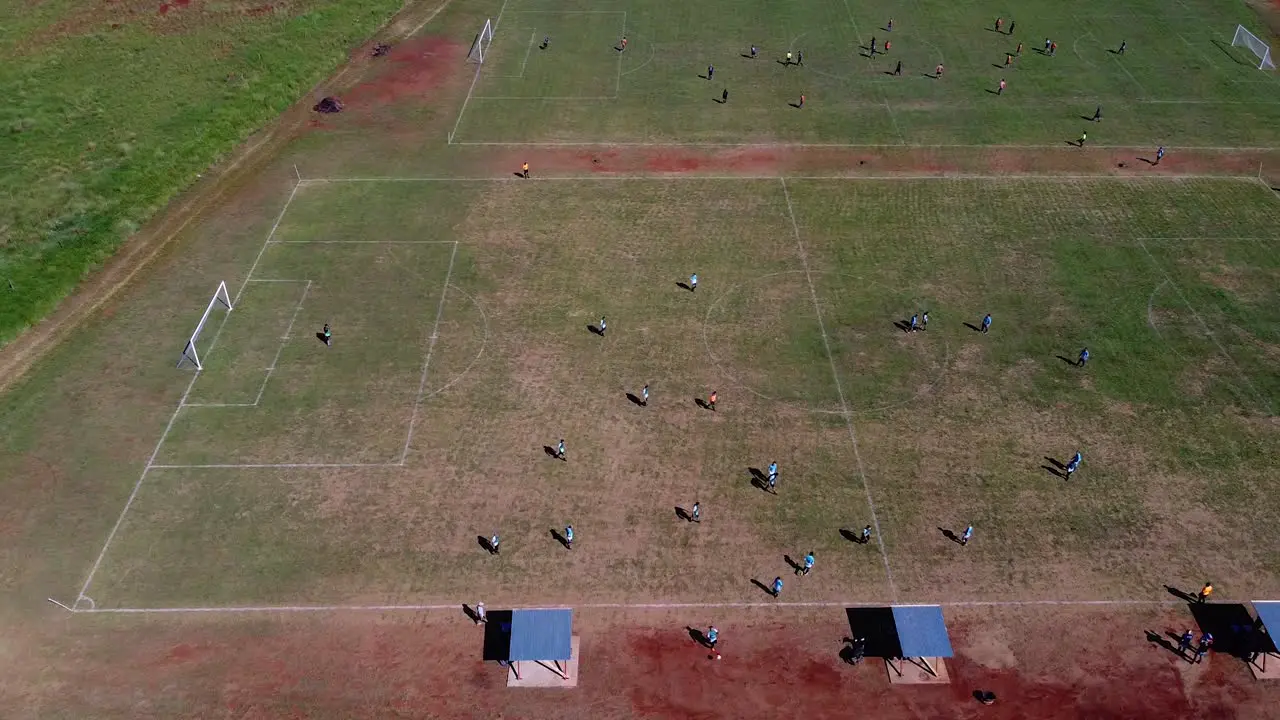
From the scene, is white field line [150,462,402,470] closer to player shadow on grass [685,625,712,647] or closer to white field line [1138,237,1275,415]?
player shadow on grass [685,625,712,647]

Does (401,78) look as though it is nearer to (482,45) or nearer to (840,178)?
(482,45)

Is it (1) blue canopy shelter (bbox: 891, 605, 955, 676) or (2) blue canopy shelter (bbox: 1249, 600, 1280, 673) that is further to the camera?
(2) blue canopy shelter (bbox: 1249, 600, 1280, 673)

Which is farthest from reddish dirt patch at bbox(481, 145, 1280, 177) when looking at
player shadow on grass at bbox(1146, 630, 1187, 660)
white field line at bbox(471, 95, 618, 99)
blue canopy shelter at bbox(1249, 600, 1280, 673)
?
player shadow on grass at bbox(1146, 630, 1187, 660)

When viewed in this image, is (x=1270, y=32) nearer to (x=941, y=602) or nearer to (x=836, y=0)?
(x=836, y=0)

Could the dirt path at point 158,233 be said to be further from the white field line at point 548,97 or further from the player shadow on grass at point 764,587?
the player shadow on grass at point 764,587

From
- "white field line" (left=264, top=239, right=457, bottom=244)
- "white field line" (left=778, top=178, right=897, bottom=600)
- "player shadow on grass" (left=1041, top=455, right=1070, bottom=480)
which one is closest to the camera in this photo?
"white field line" (left=778, top=178, right=897, bottom=600)
